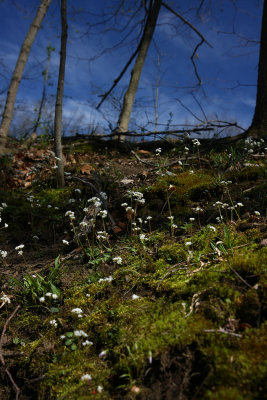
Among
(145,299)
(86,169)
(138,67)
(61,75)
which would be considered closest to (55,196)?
(86,169)

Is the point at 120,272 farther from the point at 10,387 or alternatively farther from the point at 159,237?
the point at 10,387

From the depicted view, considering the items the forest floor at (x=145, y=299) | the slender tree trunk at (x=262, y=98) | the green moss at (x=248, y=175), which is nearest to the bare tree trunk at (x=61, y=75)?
the forest floor at (x=145, y=299)

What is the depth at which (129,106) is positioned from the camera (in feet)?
35.6

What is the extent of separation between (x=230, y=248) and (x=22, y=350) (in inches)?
95.2

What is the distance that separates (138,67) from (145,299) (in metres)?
10.8

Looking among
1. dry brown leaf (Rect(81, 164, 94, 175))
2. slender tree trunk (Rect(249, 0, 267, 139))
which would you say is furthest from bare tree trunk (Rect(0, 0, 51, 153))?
slender tree trunk (Rect(249, 0, 267, 139))

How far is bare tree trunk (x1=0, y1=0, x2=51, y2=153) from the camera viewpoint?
888 cm

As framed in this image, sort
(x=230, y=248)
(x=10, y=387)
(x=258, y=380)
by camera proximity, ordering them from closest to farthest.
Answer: (x=258, y=380) < (x=10, y=387) < (x=230, y=248)

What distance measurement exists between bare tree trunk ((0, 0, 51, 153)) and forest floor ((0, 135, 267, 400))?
4616mm

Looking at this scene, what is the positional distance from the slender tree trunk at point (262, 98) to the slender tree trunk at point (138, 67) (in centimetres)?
519

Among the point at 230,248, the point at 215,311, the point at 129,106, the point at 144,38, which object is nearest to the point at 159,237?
the point at 230,248

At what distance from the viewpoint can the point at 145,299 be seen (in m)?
2.60

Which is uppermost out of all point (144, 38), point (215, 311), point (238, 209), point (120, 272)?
point (144, 38)

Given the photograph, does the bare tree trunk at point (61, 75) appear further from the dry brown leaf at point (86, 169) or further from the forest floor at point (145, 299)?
the forest floor at point (145, 299)
